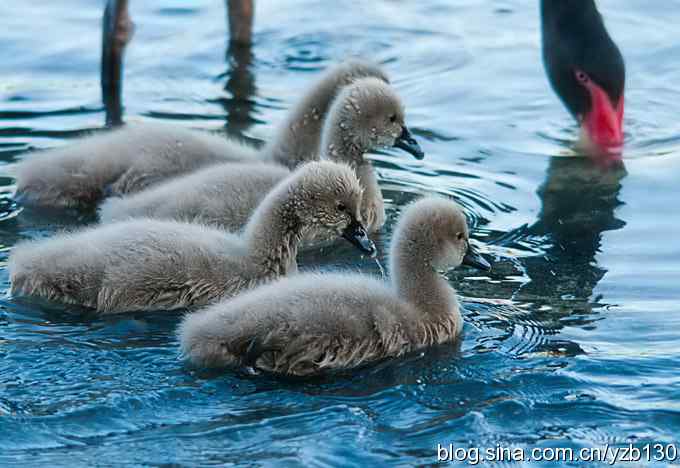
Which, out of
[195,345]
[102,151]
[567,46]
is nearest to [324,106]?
[102,151]

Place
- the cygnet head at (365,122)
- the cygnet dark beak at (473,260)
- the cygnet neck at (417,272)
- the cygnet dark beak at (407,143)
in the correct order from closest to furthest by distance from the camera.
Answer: the cygnet neck at (417,272), the cygnet dark beak at (473,260), the cygnet head at (365,122), the cygnet dark beak at (407,143)

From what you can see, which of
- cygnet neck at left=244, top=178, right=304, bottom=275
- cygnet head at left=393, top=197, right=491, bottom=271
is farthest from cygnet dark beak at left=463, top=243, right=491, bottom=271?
cygnet neck at left=244, top=178, right=304, bottom=275

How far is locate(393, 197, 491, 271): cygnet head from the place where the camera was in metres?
A: 6.26

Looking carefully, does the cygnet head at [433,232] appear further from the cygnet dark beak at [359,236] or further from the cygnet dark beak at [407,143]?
the cygnet dark beak at [407,143]

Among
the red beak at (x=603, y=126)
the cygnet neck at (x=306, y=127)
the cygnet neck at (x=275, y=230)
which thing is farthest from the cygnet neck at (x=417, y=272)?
the red beak at (x=603, y=126)

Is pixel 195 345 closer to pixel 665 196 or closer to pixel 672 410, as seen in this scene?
pixel 672 410

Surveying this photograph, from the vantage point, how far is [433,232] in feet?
20.6

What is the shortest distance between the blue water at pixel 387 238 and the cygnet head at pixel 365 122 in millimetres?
690

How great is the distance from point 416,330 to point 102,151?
2719mm

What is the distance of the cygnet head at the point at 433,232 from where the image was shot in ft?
20.5

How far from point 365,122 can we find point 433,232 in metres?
1.60

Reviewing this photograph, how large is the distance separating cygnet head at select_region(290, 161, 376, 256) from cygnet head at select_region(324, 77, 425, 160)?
42.6 inches

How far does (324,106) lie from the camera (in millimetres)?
8266

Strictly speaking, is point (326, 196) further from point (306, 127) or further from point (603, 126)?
point (603, 126)
